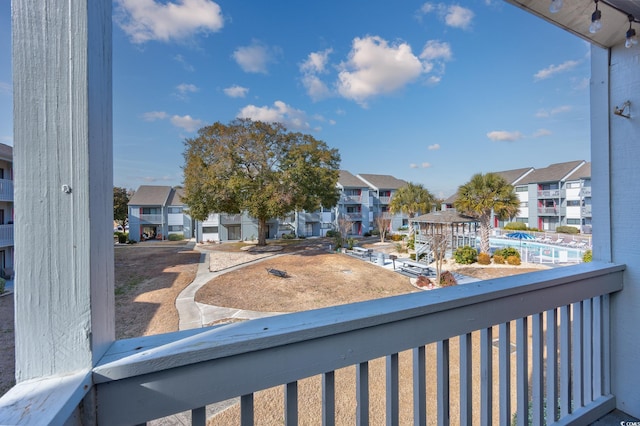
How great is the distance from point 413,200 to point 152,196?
1284 centimetres

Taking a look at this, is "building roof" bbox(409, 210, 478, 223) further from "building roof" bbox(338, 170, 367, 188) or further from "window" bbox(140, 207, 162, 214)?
"window" bbox(140, 207, 162, 214)

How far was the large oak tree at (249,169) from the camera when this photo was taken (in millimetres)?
10273

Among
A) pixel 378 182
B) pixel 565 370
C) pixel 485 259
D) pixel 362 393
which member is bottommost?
pixel 485 259

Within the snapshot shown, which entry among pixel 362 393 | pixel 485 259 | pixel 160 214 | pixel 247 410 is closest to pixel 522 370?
pixel 362 393

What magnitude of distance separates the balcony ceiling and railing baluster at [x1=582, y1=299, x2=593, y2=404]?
4.09 ft

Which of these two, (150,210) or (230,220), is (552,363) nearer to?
(150,210)

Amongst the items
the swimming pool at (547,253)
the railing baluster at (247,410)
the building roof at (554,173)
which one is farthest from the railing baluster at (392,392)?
the building roof at (554,173)

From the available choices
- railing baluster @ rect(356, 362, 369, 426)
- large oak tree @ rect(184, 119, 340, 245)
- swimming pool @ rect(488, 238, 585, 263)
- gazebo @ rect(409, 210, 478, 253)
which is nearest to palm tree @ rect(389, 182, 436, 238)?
gazebo @ rect(409, 210, 478, 253)

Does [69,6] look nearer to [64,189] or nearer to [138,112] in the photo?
[64,189]

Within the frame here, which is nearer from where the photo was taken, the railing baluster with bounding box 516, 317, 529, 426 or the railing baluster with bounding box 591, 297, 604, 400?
the railing baluster with bounding box 516, 317, 529, 426

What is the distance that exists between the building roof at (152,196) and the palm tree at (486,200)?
10485 mm

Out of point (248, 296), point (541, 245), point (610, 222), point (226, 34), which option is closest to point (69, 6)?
point (226, 34)

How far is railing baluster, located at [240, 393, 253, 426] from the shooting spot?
0.62 meters

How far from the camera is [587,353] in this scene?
4.35ft
